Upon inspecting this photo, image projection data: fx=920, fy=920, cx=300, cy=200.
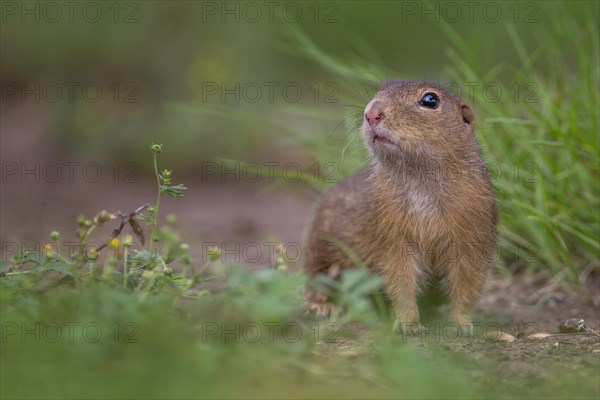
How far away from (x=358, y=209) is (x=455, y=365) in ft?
6.61

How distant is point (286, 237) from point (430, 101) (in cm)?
310

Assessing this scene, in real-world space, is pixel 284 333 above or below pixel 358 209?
below

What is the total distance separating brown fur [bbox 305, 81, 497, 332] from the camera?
4.86m

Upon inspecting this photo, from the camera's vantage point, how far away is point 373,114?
4703 mm

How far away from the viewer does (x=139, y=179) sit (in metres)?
9.77

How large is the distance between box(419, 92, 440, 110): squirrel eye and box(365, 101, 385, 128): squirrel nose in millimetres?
329

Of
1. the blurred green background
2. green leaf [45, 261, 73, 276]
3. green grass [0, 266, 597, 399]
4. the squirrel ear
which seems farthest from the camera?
the blurred green background

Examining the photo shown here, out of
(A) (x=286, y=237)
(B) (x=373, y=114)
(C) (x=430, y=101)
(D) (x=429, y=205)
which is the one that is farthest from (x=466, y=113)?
(A) (x=286, y=237)

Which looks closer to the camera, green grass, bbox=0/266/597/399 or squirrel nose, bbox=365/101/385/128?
green grass, bbox=0/266/597/399

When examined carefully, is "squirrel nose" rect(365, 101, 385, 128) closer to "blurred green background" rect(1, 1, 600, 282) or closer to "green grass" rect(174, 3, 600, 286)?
"green grass" rect(174, 3, 600, 286)

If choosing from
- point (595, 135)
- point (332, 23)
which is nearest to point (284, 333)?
point (595, 135)

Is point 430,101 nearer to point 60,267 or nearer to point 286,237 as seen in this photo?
point 60,267

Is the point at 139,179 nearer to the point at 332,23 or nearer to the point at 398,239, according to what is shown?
the point at 332,23

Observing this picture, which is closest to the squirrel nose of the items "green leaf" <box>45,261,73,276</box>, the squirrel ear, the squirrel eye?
the squirrel eye
